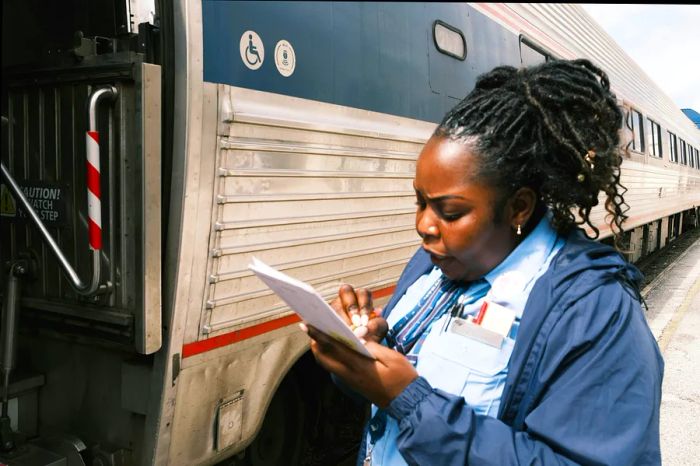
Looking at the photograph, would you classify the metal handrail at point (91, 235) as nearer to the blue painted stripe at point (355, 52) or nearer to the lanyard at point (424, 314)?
the blue painted stripe at point (355, 52)

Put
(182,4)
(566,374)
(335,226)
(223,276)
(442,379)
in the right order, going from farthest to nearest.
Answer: (335,226)
(223,276)
(182,4)
(442,379)
(566,374)

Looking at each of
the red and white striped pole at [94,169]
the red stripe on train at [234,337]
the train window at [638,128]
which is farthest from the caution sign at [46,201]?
the train window at [638,128]

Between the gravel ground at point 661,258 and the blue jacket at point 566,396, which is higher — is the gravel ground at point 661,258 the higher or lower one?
the lower one

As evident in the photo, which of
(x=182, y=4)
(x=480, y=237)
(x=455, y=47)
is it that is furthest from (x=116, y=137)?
(x=455, y=47)

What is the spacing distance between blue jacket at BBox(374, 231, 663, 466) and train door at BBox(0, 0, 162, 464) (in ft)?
4.14

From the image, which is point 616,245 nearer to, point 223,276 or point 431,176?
point 431,176

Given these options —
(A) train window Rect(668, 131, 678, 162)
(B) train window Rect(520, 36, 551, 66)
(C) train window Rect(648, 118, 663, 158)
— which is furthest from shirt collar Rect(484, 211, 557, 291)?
(A) train window Rect(668, 131, 678, 162)

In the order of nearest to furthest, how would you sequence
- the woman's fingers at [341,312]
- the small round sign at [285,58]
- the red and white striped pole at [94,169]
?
the woman's fingers at [341,312] → the red and white striped pole at [94,169] → the small round sign at [285,58]

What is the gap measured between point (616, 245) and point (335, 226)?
1.51m

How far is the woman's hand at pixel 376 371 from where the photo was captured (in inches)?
46.1

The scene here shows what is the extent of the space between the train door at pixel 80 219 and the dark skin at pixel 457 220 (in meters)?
1.06

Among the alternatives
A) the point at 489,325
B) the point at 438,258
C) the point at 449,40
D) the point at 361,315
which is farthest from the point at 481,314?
the point at 449,40

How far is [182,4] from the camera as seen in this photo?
6.67 feet

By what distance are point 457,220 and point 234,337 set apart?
1.33 meters
